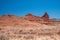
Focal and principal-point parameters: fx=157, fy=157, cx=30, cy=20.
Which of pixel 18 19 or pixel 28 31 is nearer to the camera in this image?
pixel 28 31

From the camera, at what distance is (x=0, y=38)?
15289mm

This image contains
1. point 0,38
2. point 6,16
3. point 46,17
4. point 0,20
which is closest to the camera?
point 0,38

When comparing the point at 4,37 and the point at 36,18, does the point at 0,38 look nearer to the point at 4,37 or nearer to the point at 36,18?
the point at 4,37

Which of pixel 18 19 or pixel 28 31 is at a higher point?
pixel 18 19

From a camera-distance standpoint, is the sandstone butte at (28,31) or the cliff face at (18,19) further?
the cliff face at (18,19)

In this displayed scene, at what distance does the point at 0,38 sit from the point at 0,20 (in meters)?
37.0

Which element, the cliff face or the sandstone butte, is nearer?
the sandstone butte

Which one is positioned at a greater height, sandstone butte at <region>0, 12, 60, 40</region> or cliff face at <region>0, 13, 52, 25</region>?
cliff face at <region>0, 13, 52, 25</region>

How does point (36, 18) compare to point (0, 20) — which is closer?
point (0, 20)

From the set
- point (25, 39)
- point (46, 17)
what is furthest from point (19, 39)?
point (46, 17)

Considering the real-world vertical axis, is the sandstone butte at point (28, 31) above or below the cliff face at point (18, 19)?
below

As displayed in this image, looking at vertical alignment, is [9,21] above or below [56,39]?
above

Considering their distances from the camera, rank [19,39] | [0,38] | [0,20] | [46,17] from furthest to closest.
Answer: [46,17] → [0,20] → [19,39] → [0,38]

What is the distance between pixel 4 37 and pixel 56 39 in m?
7.23
